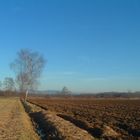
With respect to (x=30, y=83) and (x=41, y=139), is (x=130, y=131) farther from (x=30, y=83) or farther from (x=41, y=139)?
(x=30, y=83)

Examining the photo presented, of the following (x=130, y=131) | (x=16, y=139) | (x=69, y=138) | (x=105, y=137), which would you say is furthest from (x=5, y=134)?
(x=130, y=131)

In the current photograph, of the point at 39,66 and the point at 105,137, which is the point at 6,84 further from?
the point at 105,137

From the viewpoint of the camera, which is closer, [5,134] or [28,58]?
[5,134]

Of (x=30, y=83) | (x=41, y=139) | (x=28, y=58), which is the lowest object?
(x=41, y=139)

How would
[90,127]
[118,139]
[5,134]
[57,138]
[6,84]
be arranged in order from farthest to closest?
[6,84]
[90,127]
[5,134]
[57,138]
[118,139]

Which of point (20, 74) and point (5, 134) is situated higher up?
point (20, 74)

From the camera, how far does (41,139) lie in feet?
59.4

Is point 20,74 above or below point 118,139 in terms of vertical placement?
above

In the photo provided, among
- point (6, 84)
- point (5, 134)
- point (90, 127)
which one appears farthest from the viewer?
point (6, 84)

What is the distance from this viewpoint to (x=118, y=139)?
1661 centimetres

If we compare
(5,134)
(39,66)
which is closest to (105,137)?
(5,134)

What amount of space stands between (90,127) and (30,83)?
221 ft

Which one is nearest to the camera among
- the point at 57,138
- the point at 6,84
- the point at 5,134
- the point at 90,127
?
the point at 57,138

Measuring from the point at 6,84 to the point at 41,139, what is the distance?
165m
